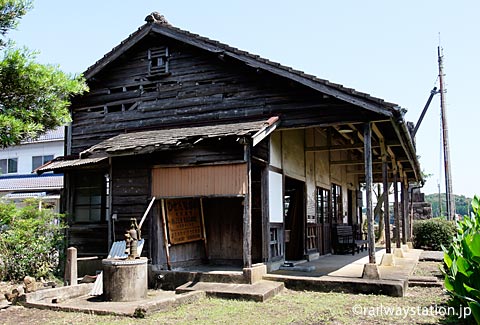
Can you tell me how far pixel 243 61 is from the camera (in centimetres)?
1000

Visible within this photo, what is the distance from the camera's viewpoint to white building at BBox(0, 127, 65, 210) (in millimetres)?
22611

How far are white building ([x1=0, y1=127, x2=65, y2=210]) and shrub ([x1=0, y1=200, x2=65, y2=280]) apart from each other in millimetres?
11772

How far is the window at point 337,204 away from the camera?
596 inches

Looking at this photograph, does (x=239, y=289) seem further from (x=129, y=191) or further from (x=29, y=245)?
(x=29, y=245)

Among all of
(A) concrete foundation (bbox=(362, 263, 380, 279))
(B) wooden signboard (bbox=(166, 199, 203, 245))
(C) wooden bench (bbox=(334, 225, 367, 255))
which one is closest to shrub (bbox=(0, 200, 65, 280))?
(B) wooden signboard (bbox=(166, 199, 203, 245))

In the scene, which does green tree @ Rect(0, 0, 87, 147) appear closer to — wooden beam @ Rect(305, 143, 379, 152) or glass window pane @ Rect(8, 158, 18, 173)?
wooden beam @ Rect(305, 143, 379, 152)

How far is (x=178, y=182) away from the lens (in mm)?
9484

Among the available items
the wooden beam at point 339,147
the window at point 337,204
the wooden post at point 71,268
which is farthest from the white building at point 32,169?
the wooden beam at point 339,147

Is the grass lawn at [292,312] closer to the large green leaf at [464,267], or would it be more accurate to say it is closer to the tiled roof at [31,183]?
the large green leaf at [464,267]

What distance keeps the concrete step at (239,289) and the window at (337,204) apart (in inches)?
273

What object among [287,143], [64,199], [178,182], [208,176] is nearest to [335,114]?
[287,143]

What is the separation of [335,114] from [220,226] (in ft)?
13.6

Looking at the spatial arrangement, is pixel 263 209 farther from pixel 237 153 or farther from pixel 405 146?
pixel 405 146

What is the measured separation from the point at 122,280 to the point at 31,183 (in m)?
17.7
